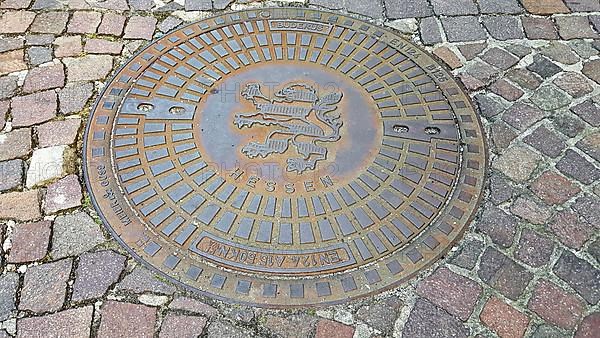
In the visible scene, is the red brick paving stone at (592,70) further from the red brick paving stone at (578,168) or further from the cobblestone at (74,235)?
the cobblestone at (74,235)

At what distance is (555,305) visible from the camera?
8.38 ft

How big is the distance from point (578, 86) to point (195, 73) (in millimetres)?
2230

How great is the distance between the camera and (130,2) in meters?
3.92

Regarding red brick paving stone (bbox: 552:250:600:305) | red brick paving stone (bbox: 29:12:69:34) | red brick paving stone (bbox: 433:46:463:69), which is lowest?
red brick paving stone (bbox: 552:250:600:305)

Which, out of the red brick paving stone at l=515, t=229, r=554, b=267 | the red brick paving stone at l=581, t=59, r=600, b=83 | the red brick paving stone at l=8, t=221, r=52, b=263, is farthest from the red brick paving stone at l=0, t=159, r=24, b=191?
the red brick paving stone at l=581, t=59, r=600, b=83

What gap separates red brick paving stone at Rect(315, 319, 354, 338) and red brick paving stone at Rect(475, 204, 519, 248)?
828mm

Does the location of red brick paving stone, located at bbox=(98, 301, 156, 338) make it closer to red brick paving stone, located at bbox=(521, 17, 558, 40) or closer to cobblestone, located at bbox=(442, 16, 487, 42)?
cobblestone, located at bbox=(442, 16, 487, 42)

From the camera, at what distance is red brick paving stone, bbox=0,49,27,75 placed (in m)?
3.50

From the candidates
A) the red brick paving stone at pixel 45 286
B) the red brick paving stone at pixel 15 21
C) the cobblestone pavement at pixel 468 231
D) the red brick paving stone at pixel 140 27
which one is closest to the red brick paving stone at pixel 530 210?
the cobblestone pavement at pixel 468 231

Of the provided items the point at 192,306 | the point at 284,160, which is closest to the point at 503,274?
the point at 284,160

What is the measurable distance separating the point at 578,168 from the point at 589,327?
0.92m

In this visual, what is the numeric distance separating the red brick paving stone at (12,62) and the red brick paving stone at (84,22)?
340mm

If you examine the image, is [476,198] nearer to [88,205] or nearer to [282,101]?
[282,101]

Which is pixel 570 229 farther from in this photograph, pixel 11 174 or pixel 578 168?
pixel 11 174
